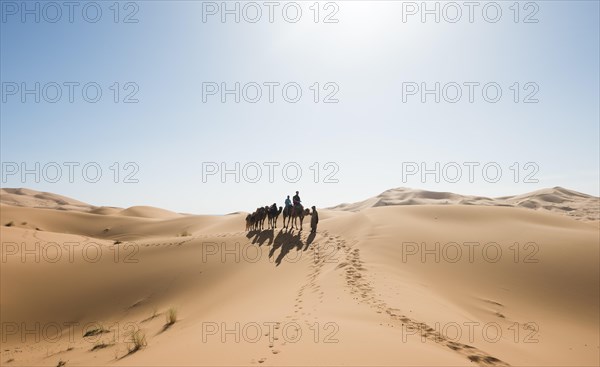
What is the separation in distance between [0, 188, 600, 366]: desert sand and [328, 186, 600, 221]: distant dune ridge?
120 feet

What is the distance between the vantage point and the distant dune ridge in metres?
47.8

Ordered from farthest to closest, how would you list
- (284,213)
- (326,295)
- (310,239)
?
(284,213) → (310,239) → (326,295)

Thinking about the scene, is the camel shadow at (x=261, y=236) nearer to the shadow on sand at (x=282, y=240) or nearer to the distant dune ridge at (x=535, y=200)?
the shadow on sand at (x=282, y=240)

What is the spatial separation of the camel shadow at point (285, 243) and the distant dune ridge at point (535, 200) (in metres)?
41.7

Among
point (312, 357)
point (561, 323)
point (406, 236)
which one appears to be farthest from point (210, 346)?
point (406, 236)

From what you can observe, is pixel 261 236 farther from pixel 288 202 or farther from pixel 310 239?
pixel 310 239

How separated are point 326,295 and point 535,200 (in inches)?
2651

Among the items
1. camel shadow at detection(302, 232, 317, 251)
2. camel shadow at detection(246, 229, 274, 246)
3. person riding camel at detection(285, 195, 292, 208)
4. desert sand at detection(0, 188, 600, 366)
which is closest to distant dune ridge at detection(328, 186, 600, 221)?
desert sand at detection(0, 188, 600, 366)

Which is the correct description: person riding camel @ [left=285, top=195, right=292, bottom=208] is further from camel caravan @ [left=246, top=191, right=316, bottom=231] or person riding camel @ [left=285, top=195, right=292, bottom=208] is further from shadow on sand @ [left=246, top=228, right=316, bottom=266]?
shadow on sand @ [left=246, top=228, right=316, bottom=266]

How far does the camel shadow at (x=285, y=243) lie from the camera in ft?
47.2

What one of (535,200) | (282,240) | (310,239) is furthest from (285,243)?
(535,200)

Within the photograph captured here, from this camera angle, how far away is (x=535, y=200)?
5816 cm

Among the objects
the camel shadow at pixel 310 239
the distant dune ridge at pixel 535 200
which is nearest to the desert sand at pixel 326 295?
the camel shadow at pixel 310 239

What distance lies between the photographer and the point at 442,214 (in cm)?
2155
